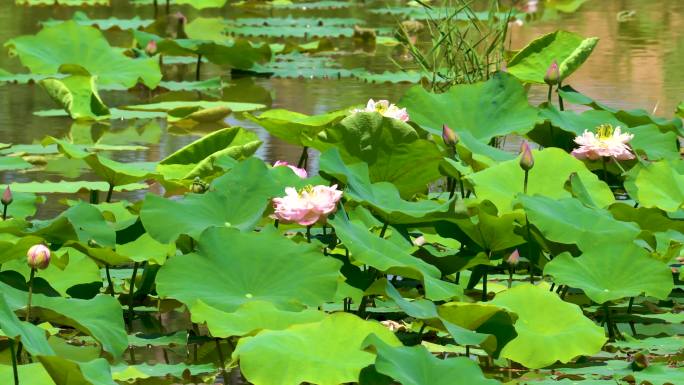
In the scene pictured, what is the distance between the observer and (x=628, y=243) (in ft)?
7.27

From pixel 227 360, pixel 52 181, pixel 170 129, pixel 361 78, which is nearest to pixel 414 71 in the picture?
pixel 361 78

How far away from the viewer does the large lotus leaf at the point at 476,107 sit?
2.96 metres

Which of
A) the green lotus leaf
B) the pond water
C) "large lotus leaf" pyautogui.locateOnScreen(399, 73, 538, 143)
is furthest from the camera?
the pond water

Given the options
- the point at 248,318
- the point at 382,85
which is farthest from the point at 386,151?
the point at 382,85

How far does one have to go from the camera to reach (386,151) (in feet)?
8.73

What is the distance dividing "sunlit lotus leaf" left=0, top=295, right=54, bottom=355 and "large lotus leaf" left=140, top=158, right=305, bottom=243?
1.51 feet

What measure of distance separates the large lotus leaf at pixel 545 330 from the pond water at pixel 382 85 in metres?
1.73

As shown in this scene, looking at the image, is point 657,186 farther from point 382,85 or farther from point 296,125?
point 382,85

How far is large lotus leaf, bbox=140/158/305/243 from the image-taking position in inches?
88.9

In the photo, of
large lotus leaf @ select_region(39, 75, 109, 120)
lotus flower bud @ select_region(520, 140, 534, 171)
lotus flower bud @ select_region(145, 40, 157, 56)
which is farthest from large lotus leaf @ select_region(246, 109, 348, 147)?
lotus flower bud @ select_region(145, 40, 157, 56)

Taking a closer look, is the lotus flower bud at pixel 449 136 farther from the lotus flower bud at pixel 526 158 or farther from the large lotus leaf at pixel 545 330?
the large lotus leaf at pixel 545 330

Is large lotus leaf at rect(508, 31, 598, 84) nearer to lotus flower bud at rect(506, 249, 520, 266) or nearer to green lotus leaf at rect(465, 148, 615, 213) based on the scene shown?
green lotus leaf at rect(465, 148, 615, 213)

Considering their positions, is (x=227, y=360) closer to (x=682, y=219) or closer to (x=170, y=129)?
(x=682, y=219)

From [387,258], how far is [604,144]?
863 mm
